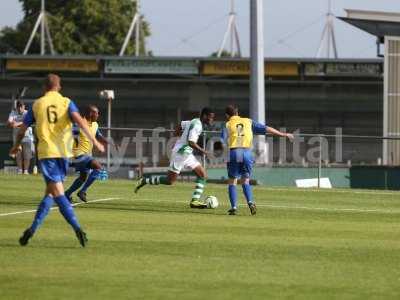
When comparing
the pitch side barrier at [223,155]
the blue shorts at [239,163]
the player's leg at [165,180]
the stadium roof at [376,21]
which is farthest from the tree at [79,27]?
the blue shorts at [239,163]

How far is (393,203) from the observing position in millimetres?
23969

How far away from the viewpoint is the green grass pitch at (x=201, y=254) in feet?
34.5

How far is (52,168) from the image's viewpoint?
13.2m

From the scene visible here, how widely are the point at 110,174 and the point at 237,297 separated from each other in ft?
81.4

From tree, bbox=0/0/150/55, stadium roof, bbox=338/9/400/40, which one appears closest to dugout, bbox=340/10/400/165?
stadium roof, bbox=338/9/400/40

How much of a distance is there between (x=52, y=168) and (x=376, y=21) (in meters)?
37.0

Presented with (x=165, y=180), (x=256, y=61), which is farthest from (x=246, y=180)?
(x=256, y=61)

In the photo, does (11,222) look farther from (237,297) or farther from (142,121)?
(142,121)

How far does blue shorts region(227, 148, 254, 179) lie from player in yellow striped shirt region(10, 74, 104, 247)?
6406mm

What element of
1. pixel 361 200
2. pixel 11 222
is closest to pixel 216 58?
pixel 361 200

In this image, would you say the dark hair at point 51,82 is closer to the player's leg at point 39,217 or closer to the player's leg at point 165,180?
the player's leg at point 39,217

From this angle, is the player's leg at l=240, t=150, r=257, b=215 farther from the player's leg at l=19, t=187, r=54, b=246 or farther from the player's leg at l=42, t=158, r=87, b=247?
the player's leg at l=19, t=187, r=54, b=246

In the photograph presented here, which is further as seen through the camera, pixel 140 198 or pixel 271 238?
pixel 140 198

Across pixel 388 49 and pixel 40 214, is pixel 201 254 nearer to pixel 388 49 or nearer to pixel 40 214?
pixel 40 214
